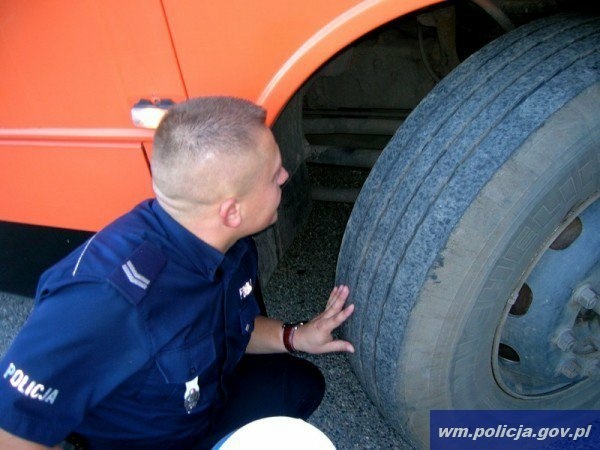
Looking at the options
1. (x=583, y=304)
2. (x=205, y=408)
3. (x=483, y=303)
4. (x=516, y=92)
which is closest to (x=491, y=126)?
(x=516, y=92)

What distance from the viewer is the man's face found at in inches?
44.7

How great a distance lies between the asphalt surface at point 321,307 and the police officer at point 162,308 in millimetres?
420

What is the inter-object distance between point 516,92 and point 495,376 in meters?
0.62

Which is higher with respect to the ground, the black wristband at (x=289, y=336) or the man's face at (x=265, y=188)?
the man's face at (x=265, y=188)

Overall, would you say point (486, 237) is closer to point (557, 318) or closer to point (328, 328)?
point (557, 318)

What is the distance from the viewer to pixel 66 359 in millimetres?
977

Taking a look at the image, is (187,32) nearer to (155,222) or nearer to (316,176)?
(155,222)

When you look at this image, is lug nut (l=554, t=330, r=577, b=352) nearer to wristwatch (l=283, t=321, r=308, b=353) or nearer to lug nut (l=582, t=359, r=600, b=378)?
lug nut (l=582, t=359, r=600, b=378)

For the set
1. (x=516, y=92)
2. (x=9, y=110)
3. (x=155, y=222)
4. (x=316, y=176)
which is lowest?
(x=316, y=176)

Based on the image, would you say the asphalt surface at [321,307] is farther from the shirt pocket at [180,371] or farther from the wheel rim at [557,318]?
the shirt pocket at [180,371]

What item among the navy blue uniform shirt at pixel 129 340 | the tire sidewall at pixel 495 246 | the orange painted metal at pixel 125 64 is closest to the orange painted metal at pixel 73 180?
the orange painted metal at pixel 125 64

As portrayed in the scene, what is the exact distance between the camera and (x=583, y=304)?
1262mm

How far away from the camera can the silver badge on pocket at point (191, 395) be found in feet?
4.01

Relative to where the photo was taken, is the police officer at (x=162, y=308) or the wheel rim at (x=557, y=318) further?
the wheel rim at (x=557, y=318)
